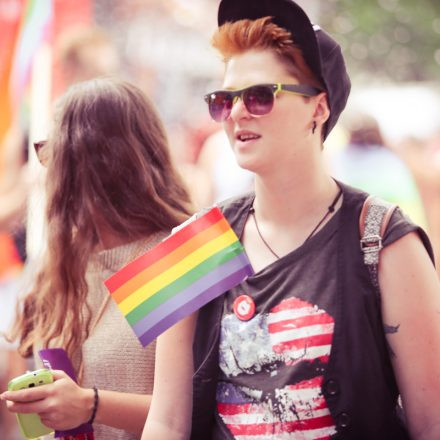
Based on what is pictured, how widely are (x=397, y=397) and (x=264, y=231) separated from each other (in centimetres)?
50

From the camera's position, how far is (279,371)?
1898 millimetres

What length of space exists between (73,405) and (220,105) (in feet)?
2.87

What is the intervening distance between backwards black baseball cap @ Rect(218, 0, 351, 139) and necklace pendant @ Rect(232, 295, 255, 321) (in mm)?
476

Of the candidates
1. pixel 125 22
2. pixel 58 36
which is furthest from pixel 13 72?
pixel 125 22

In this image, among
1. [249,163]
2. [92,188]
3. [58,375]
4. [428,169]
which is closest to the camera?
[249,163]

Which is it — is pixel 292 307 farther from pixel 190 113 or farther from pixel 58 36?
pixel 190 113

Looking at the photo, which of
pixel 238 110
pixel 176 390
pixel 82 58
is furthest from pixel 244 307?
pixel 82 58

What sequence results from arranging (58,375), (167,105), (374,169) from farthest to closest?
(167,105) < (374,169) < (58,375)

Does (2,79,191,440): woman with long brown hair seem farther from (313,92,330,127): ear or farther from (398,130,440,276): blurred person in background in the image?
(398,130,440,276): blurred person in background

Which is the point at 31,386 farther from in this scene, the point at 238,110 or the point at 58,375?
the point at 238,110

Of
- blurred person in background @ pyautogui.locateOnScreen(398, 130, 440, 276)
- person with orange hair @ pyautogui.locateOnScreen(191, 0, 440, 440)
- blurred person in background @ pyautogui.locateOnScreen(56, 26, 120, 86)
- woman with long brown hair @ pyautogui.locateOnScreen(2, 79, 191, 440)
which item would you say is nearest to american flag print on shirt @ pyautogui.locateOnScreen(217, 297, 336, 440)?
person with orange hair @ pyautogui.locateOnScreen(191, 0, 440, 440)

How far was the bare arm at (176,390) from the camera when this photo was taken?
83.1 inches

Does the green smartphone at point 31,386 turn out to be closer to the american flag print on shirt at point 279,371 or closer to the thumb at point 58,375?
the thumb at point 58,375

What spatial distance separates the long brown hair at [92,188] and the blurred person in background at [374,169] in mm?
2869
